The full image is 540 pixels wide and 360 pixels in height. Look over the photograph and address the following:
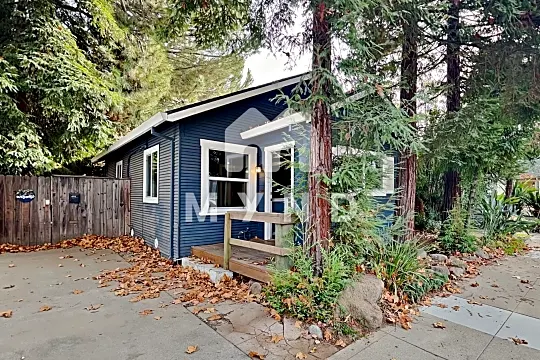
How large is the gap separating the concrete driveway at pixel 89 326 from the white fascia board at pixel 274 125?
3303 mm

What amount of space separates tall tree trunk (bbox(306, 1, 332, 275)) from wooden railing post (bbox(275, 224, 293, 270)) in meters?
0.29

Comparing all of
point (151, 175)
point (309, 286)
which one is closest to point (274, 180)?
point (151, 175)

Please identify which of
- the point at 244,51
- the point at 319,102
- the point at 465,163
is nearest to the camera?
the point at 319,102

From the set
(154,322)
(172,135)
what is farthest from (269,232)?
(154,322)

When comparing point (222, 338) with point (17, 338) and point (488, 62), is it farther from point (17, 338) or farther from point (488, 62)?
point (488, 62)

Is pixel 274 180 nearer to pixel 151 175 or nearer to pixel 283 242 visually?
pixel 283 242

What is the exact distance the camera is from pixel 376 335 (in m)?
3.40

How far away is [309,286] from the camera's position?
12.0ft

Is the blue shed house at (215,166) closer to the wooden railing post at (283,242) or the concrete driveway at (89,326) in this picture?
the wooden railing post at (283,242)

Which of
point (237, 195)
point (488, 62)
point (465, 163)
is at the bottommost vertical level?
point (237, 195)

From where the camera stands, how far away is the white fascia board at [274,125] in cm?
527

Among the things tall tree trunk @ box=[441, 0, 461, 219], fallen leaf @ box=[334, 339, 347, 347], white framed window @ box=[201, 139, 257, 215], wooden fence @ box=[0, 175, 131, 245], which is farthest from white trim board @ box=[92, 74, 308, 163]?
fallen leaf @ box=[334, 339, 347, 347]

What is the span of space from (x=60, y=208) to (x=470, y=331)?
30.5 feet

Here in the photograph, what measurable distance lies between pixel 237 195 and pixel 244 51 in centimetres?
306
